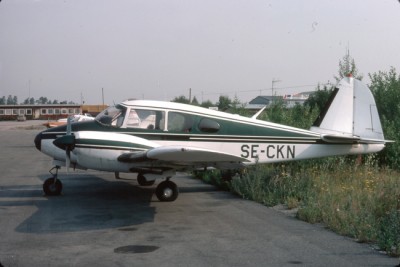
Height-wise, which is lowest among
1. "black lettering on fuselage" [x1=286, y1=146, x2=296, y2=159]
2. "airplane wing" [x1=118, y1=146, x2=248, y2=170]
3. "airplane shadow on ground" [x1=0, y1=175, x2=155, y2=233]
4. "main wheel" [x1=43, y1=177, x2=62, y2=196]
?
"airplane shadow on ground" [x1=0, y1=175, x2=155, y2=233]

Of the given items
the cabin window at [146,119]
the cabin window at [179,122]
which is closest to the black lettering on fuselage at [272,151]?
the cabin window at [179,122]

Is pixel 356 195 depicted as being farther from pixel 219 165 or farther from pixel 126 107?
pixel 126 107

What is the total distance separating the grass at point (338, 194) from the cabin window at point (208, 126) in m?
1.62

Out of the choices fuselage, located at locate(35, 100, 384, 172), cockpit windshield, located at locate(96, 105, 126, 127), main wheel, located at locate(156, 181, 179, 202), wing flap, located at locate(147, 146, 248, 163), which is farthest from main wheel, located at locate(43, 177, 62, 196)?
wing flap, located at locate(147, 146, 248, 163)

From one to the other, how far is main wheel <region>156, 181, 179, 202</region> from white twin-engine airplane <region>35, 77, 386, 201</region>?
0.02m

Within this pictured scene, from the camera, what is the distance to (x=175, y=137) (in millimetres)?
11391

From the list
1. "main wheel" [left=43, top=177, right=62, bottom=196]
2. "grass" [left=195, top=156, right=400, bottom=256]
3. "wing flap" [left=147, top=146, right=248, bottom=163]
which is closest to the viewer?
"grass" [left=195, top=156, right=400, bottom=256]

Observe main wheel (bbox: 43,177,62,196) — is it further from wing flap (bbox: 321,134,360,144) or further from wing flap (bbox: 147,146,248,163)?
wing flap (bbox: 321,134,360,144)

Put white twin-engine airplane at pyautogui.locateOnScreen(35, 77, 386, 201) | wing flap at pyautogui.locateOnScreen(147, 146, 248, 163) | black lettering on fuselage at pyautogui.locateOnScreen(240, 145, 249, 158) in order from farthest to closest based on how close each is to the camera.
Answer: black lettering on fuselage at pyautogui.locateOnScreen(240, 145, 249, 158)
white twin-engine airplane at pyautogui.locateOnScreen(35, 77, 386, 201)
wing flap at pyautogui.locateOnScreen(147, 146, 248, 163)

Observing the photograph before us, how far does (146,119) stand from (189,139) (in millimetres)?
1202

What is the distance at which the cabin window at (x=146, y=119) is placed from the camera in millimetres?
11227

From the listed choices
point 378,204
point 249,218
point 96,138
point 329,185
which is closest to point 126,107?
point 96,138

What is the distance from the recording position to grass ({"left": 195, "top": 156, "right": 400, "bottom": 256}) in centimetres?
758

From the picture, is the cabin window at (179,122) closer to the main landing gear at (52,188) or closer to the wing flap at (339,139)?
the main landing gear at (52,188)
